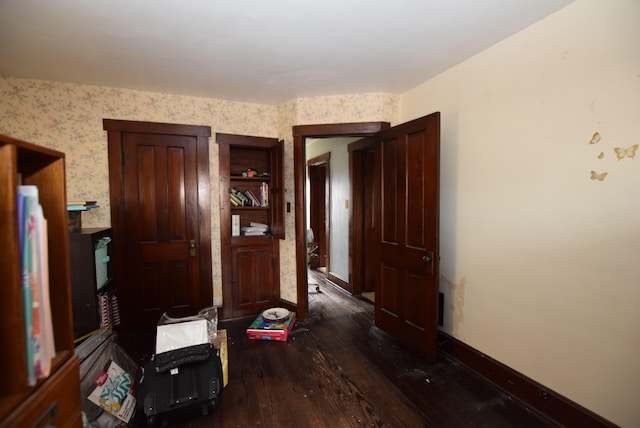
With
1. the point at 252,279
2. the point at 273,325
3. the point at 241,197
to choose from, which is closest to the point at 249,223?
the point at 241,197

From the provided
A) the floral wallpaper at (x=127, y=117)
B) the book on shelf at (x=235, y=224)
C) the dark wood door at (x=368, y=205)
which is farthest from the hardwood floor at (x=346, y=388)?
the dark wood door at (x=368, y=205)

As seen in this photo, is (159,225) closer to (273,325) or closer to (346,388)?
(273,325)

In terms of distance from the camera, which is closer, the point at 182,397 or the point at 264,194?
the point at 182,397

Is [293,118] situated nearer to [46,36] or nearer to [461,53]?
[461,53]

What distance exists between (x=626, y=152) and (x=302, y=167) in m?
2.41

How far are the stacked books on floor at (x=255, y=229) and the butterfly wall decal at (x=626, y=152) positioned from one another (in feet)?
9.66

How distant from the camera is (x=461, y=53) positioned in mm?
2229

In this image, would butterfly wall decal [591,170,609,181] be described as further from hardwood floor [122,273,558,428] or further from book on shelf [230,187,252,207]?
book on shelf [230,187,252,207]

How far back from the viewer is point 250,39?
201cm

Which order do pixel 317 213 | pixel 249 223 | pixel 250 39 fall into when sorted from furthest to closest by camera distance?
pixel 317 213 < pixel 249 223 < pixel 250 39

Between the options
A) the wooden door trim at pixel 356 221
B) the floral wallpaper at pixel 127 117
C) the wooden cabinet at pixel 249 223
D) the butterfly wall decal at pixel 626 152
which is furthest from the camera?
the wooden door trim at pixel 356 221

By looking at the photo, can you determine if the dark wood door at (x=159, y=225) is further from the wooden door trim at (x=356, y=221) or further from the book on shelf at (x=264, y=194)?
the wooden door trim at (x=356, y=221)

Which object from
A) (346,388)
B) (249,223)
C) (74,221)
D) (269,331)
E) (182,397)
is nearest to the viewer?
(182,397)

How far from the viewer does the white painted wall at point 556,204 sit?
1.52 metres
